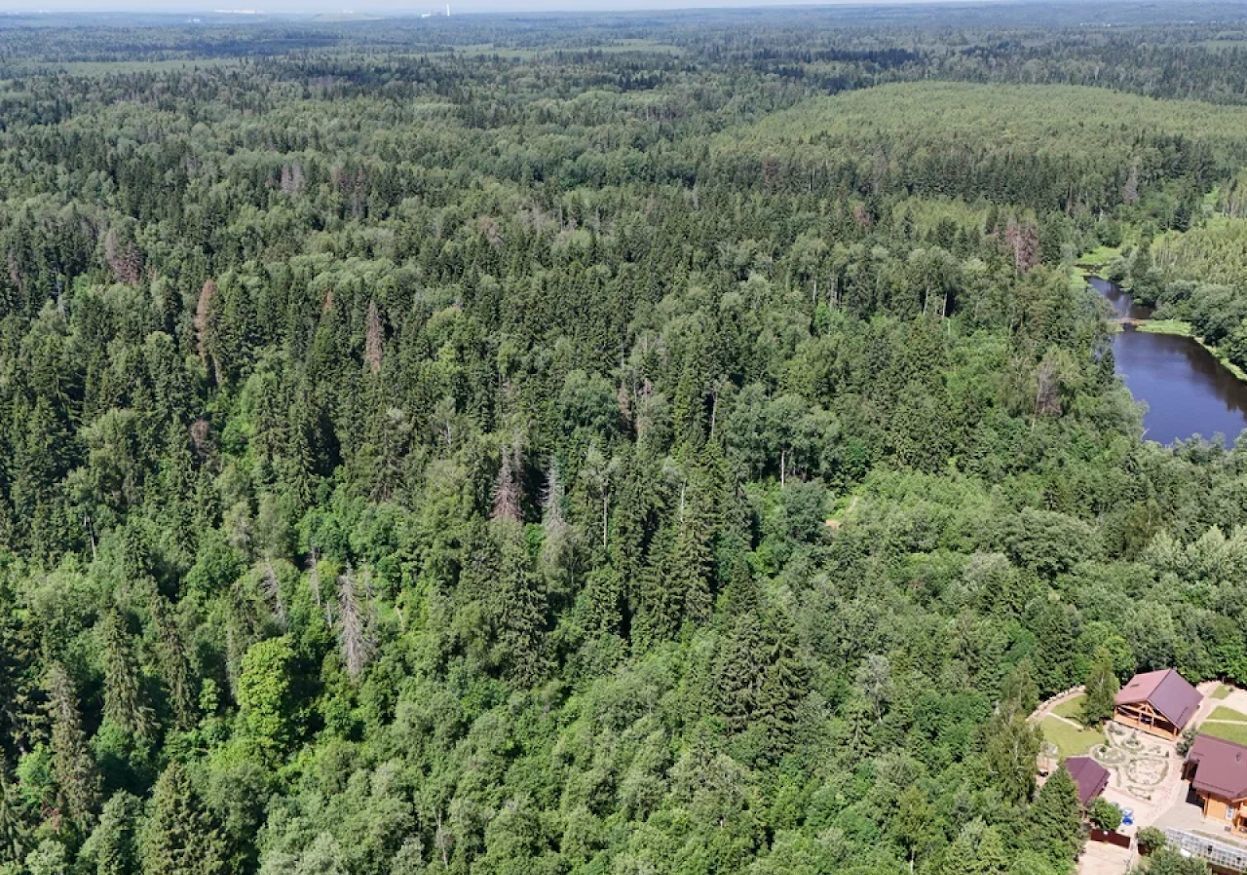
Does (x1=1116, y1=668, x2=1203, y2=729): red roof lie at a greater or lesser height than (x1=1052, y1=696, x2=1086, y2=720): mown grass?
greater

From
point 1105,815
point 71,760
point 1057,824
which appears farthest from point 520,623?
point 1105,815

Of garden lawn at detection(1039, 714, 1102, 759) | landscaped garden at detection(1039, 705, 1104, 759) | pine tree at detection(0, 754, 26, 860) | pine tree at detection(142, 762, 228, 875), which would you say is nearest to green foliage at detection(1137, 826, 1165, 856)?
landscaped garden at detection(1039, 705, 1104, 759)

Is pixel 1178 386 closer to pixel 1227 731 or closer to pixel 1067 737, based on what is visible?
Answer: pixel 1227 731

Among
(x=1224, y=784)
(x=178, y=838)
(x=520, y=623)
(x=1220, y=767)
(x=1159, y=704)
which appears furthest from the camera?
(x=520, y=623)

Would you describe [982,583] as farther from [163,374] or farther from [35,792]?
[163,374]

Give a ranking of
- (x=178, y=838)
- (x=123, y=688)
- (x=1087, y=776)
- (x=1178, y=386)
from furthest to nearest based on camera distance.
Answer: (x=1178, y=386) → (x=123, y=688) → (x=178, y=838) → (x=1087, y=776)

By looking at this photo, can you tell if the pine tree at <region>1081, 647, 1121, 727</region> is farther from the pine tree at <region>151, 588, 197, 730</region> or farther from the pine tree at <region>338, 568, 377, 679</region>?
the pine tree at <region>151, 588, 197, 730</region>

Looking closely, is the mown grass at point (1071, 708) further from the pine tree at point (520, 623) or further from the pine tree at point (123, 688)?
the pine tree at point (123, 688)
